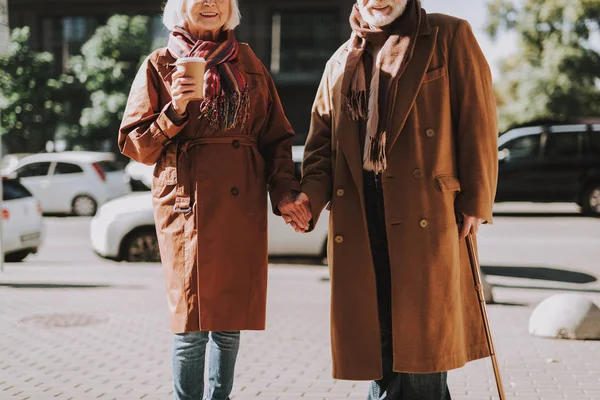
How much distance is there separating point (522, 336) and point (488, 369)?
48.4 inches

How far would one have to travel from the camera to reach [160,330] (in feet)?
22.0

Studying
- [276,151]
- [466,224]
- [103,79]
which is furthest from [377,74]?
[103,79]

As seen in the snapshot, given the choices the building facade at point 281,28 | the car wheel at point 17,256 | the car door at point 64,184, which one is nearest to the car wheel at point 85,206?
the car door at point 64,184

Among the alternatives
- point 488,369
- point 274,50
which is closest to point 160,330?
point 488,369

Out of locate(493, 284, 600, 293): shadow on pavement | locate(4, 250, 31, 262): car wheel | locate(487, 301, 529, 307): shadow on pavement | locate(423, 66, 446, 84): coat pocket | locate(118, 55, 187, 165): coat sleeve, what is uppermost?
locate(423, 66, 446, 84): coat pocket

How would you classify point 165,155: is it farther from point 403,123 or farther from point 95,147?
point 95,147

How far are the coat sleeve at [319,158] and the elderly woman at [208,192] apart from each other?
0.07 metres

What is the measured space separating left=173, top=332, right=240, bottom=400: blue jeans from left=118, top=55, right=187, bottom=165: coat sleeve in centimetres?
78

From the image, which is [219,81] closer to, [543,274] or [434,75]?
[434,75]

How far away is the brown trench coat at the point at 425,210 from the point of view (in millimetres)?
3238

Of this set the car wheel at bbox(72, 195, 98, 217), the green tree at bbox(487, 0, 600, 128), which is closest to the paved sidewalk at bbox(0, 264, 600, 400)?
the car wheel at bbox(72, 195, 98, 217)

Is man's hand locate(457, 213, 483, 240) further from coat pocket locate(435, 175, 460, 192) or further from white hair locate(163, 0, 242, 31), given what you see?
white hair locate(163, 0, 242, 31)

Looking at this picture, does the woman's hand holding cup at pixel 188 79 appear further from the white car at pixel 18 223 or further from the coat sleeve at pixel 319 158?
the white car at pixel 18 223

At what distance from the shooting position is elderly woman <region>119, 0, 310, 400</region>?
334cm
